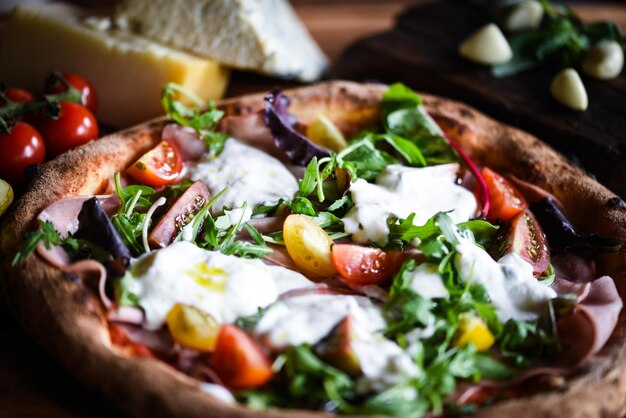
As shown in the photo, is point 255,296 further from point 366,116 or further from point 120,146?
point 366,116

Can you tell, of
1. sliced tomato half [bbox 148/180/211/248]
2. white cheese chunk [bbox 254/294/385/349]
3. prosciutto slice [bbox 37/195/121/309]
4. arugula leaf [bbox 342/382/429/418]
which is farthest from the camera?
sliced tomato half [bbox 148/180/211/248]

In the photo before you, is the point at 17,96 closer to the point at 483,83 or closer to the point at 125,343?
the point at 125,343

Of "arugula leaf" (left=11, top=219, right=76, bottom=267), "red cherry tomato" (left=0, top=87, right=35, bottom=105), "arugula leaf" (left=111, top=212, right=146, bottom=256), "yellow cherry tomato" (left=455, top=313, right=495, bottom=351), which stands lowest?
"yellow cherry tomato" (left=455, top=313, right=495, bottom=351)

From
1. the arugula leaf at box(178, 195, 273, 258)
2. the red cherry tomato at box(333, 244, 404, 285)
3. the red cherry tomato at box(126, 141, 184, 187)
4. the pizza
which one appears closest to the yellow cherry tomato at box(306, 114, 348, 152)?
the pizza

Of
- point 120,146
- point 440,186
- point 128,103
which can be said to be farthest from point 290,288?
point 128,103

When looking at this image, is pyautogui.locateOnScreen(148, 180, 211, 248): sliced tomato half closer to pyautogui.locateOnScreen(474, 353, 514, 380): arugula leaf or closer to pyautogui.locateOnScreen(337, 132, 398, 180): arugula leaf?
pyautogui.locateOnScreen(337, 132, 398, 180): arugula leaf

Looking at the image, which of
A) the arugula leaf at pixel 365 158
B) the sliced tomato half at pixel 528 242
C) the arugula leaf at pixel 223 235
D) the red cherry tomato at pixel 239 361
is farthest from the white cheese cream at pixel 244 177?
the sliced tomato half at pixel 528 242

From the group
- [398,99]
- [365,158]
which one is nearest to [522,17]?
[398,99]
